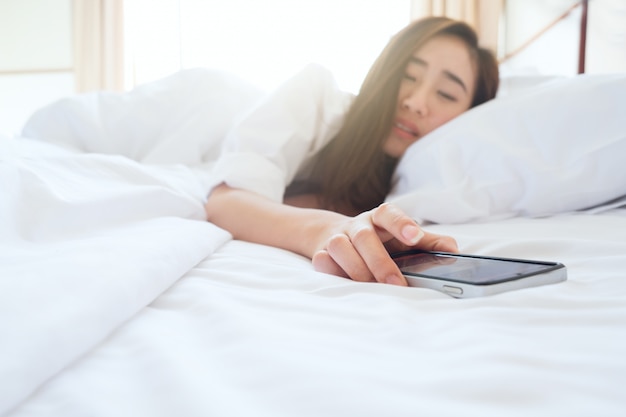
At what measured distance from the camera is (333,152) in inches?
43.0

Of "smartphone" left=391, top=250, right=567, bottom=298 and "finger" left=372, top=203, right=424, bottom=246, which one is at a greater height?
"finger" left=372, top=203, right=424, bottom=246

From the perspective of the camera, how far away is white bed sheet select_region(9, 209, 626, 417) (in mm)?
233

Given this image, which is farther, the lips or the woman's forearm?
the lips

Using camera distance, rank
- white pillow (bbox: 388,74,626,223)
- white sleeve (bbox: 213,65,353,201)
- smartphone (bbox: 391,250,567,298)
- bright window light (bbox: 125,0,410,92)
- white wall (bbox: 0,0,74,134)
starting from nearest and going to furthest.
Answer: smartphone (bbox: 391,250,567,298) < white pillow (bbox: 388,74,626,223) < white sleeve (bbox: 213,65,353,201) < bright window light (bbox: 125,0,410,92) < white wall (bbox: 0,0,74,134)

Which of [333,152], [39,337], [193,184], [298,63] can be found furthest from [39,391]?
[298,63]

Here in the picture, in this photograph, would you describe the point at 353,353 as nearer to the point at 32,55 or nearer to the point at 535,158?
the point at 535,158

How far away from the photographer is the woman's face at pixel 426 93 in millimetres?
1124

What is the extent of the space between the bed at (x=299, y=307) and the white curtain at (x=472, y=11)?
2.18 m

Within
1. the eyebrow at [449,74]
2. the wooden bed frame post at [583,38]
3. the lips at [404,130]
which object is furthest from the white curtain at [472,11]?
the lips at [404,130]

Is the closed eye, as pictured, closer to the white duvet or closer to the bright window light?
the white duvet

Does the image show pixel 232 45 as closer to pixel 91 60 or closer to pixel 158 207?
pixel 91 60

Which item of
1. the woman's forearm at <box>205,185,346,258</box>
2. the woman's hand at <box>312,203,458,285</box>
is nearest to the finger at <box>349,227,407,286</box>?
the woman's hand at <box>312,203,458,285</box>

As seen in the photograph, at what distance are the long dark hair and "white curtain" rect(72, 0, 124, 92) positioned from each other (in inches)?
91.6

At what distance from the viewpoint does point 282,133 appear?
0.98m
